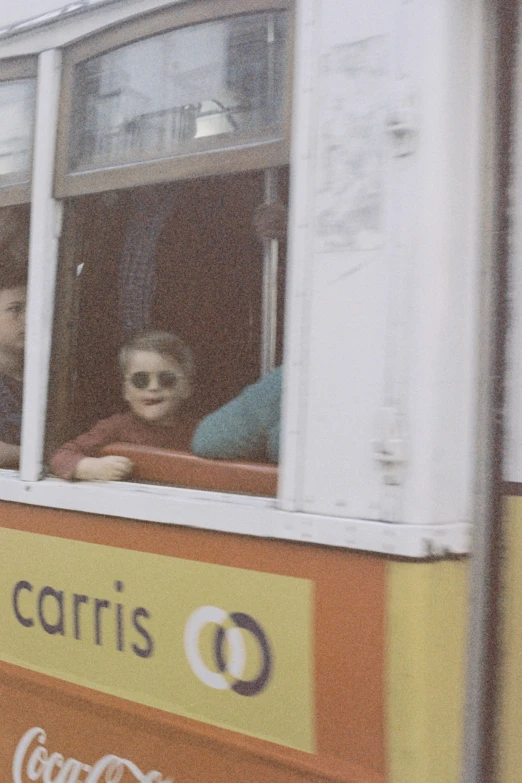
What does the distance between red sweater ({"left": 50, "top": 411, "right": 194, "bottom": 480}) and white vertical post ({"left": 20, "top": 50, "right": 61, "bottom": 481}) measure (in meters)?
0.07

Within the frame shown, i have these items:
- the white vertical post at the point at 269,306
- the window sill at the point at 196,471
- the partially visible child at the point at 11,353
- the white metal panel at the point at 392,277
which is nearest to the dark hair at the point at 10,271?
the partially visible child at the point at 11,353

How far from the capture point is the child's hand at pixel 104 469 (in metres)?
2.23

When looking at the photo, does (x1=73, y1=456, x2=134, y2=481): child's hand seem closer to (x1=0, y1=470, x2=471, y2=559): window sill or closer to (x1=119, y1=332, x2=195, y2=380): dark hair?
(x1=0, y1=470, x2=471, y2=559): window sill

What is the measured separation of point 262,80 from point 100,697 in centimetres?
150

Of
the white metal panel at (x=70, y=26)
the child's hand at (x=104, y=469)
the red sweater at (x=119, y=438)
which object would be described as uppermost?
the white metal panel at (x=70, y=26)

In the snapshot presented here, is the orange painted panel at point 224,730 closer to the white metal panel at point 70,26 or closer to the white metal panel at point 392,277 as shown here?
the white metal panel at point 392,277

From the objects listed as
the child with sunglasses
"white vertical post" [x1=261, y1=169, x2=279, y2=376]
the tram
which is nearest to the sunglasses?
the child with sunglasses

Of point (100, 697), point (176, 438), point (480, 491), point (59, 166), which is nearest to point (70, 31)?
point (59, 166)

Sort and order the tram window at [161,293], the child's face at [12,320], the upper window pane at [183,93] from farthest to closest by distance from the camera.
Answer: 1. the child's face at [12,320]
2. the tram window at [161,293]
3. the upper window pane at [183,93]

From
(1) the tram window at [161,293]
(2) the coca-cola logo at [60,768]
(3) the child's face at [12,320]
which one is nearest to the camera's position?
(2) the coca-cola logo at [60,768]

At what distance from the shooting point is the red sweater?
2301 millimetres

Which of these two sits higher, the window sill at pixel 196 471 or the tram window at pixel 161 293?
the tram window at pixel 161 293

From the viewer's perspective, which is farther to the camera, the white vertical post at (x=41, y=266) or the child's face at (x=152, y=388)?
the child's face at (x=152, y=388)

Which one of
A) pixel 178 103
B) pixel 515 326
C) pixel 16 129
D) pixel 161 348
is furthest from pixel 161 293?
pixel 515 326
